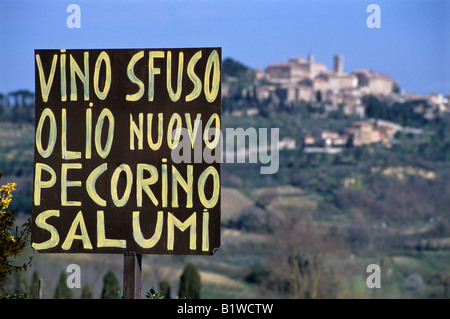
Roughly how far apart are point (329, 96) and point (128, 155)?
13728 cm

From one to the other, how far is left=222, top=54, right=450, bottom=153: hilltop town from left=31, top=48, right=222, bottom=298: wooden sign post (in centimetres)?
10052

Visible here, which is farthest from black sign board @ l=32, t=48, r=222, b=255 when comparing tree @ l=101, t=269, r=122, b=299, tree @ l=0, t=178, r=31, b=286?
tree @ l=101, t=269, r=122, b=299

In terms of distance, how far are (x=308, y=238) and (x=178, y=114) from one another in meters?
56.5

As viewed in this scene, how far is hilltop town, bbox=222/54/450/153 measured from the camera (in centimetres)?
11375

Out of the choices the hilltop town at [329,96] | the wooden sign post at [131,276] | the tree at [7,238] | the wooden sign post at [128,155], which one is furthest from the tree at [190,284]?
the hilltop town at [329,96]

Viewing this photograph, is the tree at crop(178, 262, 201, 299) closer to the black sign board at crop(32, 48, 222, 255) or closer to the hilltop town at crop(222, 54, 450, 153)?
the black sign board at crop(32, 48, 222, 255)

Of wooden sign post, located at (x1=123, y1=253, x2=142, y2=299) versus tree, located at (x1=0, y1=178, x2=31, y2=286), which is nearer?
wooden sign post, located at (x1=123, y1=253, x2=142, y2=299)

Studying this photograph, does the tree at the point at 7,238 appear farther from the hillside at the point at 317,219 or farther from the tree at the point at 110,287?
the hillside at the point at 317,219

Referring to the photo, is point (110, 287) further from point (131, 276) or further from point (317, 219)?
point (317, 219)

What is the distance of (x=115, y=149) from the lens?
20.6 ft

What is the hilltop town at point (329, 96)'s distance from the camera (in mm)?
113750

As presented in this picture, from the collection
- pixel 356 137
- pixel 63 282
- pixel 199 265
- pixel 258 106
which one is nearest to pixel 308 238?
pixel 199 265

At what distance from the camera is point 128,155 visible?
627 centimetres

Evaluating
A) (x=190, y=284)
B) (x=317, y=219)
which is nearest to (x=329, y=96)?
(x=317, y=219)
